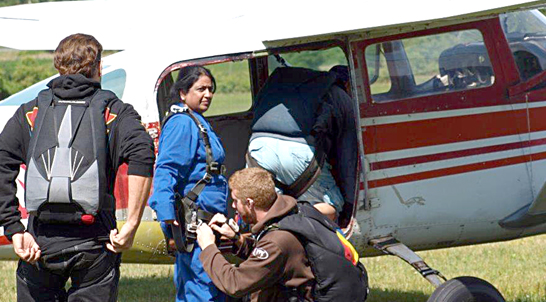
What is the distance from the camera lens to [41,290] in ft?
16.5

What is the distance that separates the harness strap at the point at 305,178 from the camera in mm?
6379

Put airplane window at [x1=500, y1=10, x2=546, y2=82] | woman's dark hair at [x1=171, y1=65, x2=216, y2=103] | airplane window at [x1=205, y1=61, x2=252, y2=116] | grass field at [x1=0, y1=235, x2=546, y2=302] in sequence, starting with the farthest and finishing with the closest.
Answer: airplane window at [x1=205, y1=61, x2=252, y2=116]
grass field at [x1=0, y1=235, x2=546, y2=302]
airplane window at [x1=500, y1=10, x2=546, y2=82]
woman's dark hair at [x1=171, y1=65, x2=216, y2=103]

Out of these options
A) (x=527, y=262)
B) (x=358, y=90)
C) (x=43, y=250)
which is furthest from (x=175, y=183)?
(x=527, y=262)

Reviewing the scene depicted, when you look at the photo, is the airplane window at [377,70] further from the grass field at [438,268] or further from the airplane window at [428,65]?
the grass field at [438,268]

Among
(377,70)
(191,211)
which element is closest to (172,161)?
(191,211)

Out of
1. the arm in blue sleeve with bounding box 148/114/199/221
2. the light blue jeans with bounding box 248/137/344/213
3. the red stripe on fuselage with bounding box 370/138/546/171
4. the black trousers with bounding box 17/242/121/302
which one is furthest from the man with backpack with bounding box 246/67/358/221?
the black trousers with bounding box 17/242/121/302

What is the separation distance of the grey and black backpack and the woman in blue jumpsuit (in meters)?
0.65

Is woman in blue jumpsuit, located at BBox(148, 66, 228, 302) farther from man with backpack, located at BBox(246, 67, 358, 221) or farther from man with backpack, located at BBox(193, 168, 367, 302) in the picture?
man with backpack, located at BBox(246, 67, 358, 221)

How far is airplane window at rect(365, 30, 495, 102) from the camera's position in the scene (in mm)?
6961

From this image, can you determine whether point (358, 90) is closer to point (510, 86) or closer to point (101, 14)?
point (510, 86)

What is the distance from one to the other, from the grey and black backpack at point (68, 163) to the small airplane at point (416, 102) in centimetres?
156

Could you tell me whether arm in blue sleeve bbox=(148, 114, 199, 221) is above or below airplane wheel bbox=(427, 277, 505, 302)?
above

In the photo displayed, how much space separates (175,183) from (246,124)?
2.36 m

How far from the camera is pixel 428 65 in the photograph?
7.35 m
